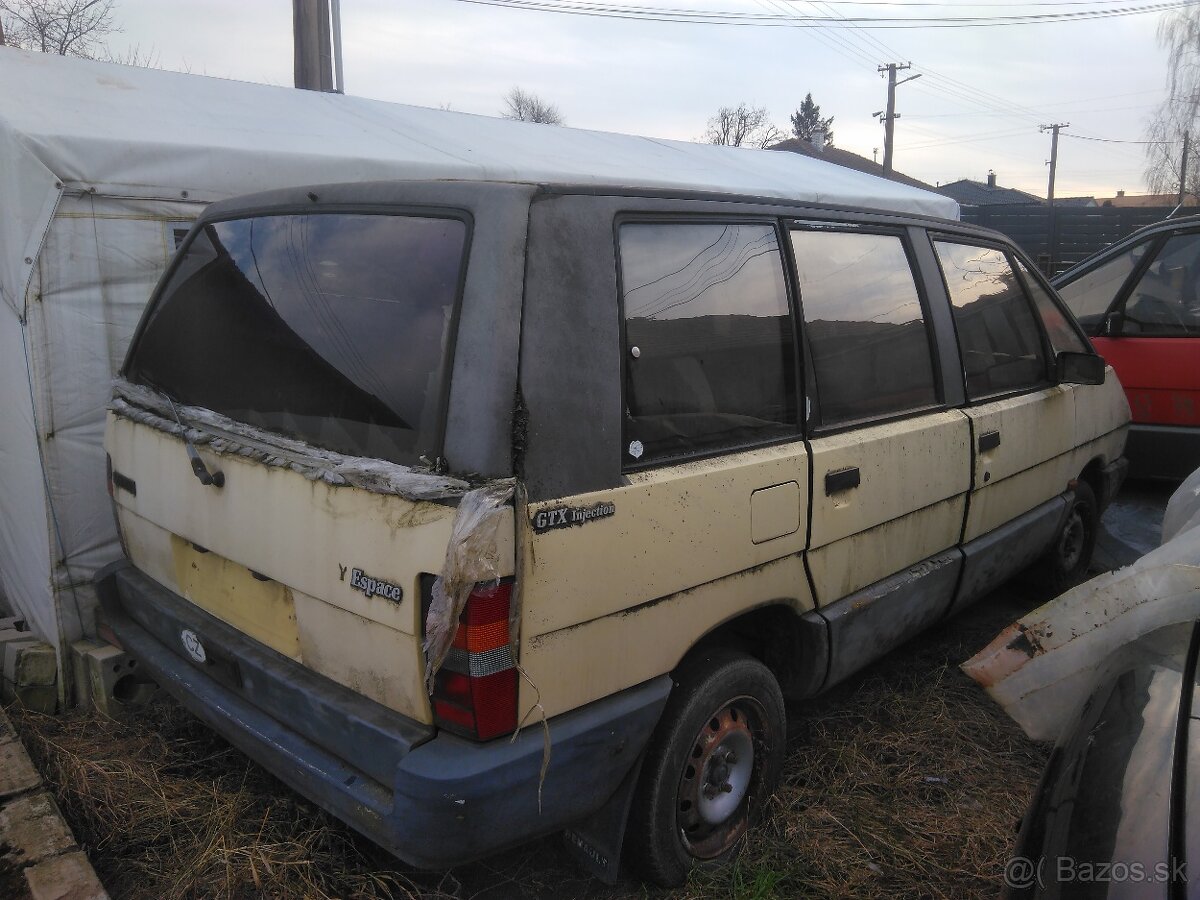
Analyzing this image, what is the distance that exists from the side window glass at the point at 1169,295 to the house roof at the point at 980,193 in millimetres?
45543

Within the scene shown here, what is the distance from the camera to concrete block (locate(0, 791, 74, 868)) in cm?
235

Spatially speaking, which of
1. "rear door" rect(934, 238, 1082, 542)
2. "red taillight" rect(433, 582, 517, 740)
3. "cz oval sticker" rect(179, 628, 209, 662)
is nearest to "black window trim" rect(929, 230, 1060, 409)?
"rear door" rect(934, 238, 1082, 542)

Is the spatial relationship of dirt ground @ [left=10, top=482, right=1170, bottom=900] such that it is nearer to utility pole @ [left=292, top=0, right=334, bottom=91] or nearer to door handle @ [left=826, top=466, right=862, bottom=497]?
door handle @ [left=826, top=466, right=862, bottom=497]

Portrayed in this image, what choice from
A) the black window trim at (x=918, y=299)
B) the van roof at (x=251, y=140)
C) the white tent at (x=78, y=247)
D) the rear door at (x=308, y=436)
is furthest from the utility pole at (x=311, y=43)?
the black window trim at (x=918, y=299)

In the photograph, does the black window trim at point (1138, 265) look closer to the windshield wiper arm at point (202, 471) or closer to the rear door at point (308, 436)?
the rear door at point (308, 436)

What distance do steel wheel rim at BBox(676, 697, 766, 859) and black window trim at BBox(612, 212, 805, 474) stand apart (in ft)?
2.36

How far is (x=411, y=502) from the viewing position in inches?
70.4

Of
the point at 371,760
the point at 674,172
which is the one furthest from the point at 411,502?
the point at 674,172

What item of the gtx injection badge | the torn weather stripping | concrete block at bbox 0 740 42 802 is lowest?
concrete block at bbox 0 740 42 802

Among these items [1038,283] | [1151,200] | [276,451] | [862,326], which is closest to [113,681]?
[276,451]

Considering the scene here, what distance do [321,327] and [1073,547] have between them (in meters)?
4.10

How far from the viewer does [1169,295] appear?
548 centimetres

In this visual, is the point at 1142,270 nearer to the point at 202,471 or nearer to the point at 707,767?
the point at 707,767

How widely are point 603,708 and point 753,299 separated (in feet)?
4.01
